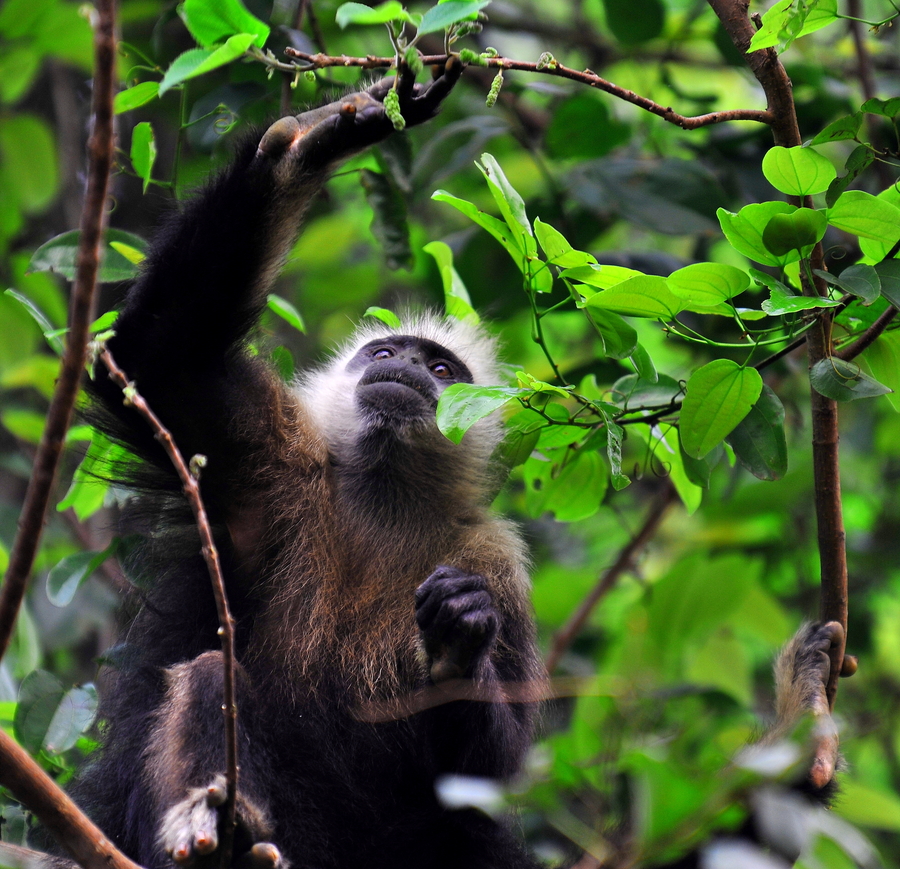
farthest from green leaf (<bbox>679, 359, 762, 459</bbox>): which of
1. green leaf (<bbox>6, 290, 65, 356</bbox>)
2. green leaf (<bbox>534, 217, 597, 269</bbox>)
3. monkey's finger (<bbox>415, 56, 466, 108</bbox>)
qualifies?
green leaf (<bbox>6, 290, 65, 356</bbox>)

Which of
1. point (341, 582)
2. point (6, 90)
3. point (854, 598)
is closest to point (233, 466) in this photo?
point (341, 582)

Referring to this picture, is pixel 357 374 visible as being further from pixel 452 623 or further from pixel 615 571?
pixel 615 571

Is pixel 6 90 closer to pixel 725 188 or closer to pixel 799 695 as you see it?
pixel 725 188

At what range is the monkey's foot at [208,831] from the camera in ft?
7.48

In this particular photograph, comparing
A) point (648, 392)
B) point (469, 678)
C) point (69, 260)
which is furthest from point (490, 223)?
point (69, 260)

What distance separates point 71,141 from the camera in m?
6.54

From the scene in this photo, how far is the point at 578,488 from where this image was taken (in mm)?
3346

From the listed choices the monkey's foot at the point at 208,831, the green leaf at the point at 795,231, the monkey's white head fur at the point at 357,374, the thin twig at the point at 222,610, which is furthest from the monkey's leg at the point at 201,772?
the green leaf at the point at 795,231

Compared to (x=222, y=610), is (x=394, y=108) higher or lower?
higher

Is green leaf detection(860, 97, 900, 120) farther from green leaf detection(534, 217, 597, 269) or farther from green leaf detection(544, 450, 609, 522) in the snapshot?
green leaf detection(544, 450, 609, 522)

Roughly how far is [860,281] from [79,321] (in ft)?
5.56

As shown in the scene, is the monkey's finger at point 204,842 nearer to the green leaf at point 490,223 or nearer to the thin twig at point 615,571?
the green leaf at point 490,223

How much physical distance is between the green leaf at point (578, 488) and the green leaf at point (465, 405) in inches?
29.2

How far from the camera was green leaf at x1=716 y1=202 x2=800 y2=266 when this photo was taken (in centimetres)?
235
